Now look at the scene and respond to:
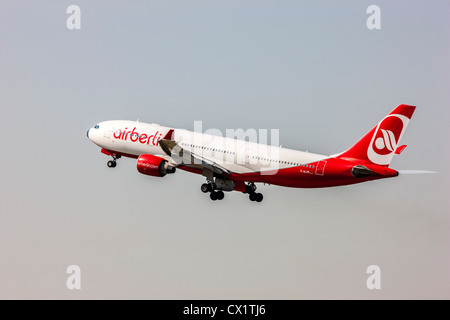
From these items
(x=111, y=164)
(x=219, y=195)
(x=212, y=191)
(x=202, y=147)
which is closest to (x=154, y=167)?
(x=202, y=147)

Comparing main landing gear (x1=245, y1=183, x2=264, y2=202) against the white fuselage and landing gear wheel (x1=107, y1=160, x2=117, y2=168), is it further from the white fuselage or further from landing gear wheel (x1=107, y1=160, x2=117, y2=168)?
landing gear wheel (x1=107, y1=160, x2=117, y2=168)

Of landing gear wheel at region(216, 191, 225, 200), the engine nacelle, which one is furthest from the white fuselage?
landing gear wheel at region(216, 191, 225, 200)

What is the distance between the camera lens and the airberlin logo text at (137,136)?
82812mm

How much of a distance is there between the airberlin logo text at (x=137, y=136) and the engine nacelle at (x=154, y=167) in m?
2.87

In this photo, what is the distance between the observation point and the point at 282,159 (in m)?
75.8

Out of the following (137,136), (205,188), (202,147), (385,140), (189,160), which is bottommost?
(205,188)

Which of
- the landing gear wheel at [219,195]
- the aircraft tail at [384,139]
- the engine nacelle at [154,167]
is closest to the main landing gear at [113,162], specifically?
the engine nacelle at [154,167]

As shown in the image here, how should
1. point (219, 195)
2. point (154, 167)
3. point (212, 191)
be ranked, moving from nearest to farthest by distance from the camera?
point (154, 167) → point (212, 191) → point (219, 195)

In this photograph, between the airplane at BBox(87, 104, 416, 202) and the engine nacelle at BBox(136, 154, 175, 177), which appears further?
the engine nacelle at BBox(136, 154, 175, 177)

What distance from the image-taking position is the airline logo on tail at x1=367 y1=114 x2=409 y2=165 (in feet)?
232

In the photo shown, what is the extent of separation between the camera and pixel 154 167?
7938 centimetres

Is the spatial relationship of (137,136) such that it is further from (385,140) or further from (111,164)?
(385,140)

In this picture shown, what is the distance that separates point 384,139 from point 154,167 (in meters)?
20.5

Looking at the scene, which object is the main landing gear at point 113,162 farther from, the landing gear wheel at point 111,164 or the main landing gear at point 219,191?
the main landing gear at point 219,191
